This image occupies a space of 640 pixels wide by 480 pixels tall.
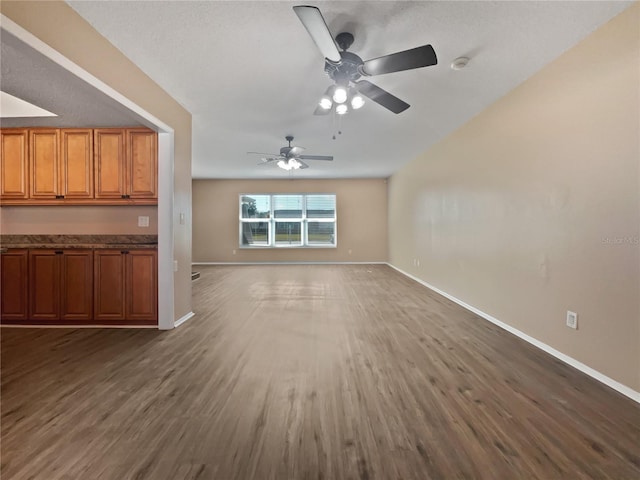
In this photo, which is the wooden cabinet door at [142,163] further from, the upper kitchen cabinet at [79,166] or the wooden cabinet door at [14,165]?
the wooden cabinet door at [14,165]

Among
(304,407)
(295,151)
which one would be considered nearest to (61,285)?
(304,407)

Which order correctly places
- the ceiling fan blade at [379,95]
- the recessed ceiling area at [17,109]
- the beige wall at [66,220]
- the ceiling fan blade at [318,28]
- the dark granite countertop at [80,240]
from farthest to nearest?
1. the beige wall at [66,220]
2. the dark granite countertop at [80,240]
3. the recessed ceiling area at [17,109]
4. the ceiling fan blade at [379,95]
5. the ceiling fan blade at [318,28]

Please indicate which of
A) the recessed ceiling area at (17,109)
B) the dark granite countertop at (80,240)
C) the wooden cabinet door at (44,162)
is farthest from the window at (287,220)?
the recessed ceiling area at (17,109)

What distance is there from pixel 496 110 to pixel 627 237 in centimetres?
198

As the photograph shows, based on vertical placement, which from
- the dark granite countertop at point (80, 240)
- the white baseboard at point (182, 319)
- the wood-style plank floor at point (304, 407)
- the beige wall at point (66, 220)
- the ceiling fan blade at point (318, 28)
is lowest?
the wood-style plank floor at point (304, 407)

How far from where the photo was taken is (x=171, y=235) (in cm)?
299

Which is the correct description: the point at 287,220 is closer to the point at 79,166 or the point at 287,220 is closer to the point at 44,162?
the point at 79,166

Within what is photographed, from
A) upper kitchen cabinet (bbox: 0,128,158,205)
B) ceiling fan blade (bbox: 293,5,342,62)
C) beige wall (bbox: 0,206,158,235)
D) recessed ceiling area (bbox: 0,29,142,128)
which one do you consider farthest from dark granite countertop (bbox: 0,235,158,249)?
ceiling fan blade (bbox: 293,5,342,62)

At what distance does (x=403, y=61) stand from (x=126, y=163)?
3.14m

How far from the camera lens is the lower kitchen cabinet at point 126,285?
3.06 metres

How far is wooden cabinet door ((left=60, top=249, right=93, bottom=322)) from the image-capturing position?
3.06 metres

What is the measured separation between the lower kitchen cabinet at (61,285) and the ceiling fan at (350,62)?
3211 millimetres

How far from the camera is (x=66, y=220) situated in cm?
338

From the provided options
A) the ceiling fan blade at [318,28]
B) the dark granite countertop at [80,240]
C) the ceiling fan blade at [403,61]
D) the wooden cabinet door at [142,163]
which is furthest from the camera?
the dark granite countertop at [80,240]
